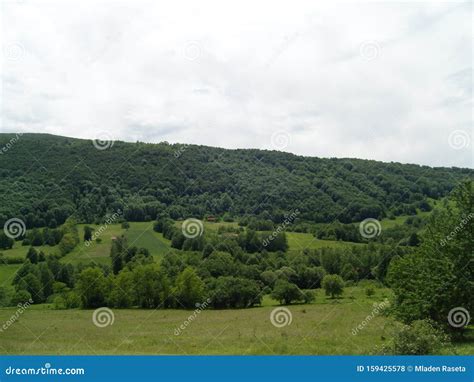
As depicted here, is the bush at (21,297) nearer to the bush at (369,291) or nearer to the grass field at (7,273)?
the grass field at (7,273)

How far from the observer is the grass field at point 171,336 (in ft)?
46.6

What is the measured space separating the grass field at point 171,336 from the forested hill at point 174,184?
8.96 m

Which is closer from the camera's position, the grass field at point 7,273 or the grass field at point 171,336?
the grass field at point 171,336

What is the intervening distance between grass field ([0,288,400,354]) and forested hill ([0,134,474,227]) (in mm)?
8961

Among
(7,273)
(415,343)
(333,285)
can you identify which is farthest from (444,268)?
(7,273)

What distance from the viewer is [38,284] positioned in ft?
97.2

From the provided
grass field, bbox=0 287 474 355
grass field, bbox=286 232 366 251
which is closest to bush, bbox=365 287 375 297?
grass field, bbox=286 232 366 251

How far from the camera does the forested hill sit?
31.2 meters

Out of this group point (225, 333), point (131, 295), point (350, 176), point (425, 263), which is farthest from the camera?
point (350, 176)

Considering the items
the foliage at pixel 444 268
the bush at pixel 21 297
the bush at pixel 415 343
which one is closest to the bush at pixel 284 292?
the foliage at pixel 444 268

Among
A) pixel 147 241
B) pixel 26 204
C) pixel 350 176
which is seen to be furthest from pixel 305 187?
pixel 26 204

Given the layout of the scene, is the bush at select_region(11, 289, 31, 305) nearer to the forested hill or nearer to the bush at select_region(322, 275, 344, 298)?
the forested hill

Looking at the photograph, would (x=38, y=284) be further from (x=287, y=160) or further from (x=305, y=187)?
(x=287, y=160)

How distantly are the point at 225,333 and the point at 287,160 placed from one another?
139 ft
